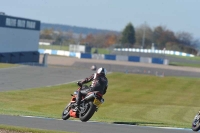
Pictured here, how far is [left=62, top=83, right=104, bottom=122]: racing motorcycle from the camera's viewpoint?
16.6m

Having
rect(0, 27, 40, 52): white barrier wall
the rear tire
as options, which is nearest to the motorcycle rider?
the rear tire

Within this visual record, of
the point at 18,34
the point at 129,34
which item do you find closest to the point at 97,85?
the point at 18,34

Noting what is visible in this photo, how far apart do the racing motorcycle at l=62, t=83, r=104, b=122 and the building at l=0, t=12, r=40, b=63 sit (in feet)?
151

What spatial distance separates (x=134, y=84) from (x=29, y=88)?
14.4 meters

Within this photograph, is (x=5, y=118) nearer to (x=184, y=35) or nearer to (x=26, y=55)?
(x=26, y=55)

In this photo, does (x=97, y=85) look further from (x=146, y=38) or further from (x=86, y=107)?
(x=146, y=38)

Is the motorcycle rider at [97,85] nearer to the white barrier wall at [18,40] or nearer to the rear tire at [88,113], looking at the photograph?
the rear tire at [88,113]

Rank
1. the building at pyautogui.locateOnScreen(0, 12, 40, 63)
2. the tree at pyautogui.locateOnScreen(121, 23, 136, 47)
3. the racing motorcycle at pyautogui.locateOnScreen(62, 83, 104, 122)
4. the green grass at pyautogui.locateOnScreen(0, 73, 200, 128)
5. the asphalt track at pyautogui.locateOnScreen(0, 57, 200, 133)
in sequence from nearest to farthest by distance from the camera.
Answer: the asphalt track at pyautogui.locateOnScreen(0, 57, 200, 133) < the racing motorcycle at pyautogui.locateOnScreen(62, 83, 104, 122) < the green grass at pyautogui.locateOnScreen(0, 73, 200, 128) < the building at pyautogui.locateOnScreen(0, 12, 40, 63) < the tree at pyautogui.locateOnScreen(121, 23, 136, 47)

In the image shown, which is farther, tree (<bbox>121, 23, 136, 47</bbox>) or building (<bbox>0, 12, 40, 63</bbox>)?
tree (<bbox>121, 23, 136, 47</bbox>)

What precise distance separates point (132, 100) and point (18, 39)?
32654 millimetres

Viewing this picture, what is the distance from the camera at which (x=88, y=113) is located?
54.7 feet

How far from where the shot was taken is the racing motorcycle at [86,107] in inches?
653

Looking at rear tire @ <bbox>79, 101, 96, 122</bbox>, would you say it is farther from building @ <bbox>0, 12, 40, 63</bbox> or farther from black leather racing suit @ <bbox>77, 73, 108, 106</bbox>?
building @ <bbox>0, 12, 40, 63</bbox>

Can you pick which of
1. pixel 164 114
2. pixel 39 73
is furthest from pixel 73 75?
pixel 164 114
